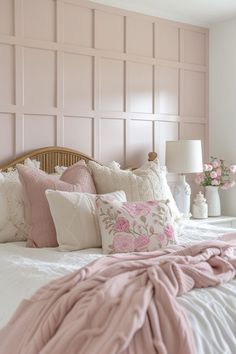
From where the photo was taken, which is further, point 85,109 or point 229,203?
point 229,203

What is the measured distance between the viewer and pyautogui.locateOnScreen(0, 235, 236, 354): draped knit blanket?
133 centimetres

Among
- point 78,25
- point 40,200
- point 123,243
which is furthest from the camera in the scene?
point 78,25

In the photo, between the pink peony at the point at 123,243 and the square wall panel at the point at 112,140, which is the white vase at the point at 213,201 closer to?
the square wall panel at the point at 112,140

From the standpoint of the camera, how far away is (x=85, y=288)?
1.51 m

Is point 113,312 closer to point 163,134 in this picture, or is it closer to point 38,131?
point 38,131

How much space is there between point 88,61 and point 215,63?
135cm

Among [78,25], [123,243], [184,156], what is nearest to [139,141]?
[184,156]

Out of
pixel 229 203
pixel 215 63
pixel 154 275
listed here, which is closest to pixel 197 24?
pixel 215 63

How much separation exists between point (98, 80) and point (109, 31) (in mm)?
421

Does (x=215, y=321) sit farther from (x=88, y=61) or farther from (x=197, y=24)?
(x=197, y=24)

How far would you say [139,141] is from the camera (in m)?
4.01

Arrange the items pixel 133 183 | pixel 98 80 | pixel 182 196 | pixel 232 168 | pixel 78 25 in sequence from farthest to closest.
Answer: pixel 232 168
pixel 182 196
pixel 98 80
pixel 78 25
pixel 133 183

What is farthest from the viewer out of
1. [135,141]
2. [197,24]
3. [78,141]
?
[197,24]

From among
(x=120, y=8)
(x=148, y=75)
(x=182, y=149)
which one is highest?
(x=120, y=8)
